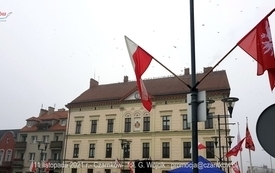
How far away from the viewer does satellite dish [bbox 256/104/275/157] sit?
3.82m

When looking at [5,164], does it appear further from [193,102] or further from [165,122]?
[193,102]

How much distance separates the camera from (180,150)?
3228 centimetres

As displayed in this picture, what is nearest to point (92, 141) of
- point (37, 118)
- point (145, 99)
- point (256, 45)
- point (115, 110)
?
point (115, 110)

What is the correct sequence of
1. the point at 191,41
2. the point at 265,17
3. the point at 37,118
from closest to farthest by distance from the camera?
the point at 265,17 < the point at 191,41 < the point at 37,118

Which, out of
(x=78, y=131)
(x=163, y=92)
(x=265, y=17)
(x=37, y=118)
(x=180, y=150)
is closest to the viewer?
(x=265, y=17)

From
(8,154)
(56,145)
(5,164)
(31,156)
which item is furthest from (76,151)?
(8,154)

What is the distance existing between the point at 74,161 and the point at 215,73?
2127cm

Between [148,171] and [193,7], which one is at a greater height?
[193,7]

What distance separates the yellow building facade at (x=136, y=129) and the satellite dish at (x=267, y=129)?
25.6 m

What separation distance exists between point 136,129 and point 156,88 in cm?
613

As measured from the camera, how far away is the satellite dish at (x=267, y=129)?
3816 mm

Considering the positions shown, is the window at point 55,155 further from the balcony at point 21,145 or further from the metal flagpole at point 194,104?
the metal flagpole at point 194,104

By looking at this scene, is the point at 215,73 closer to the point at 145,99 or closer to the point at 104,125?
the point at 104,125

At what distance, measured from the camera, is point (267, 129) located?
3.89 metres
